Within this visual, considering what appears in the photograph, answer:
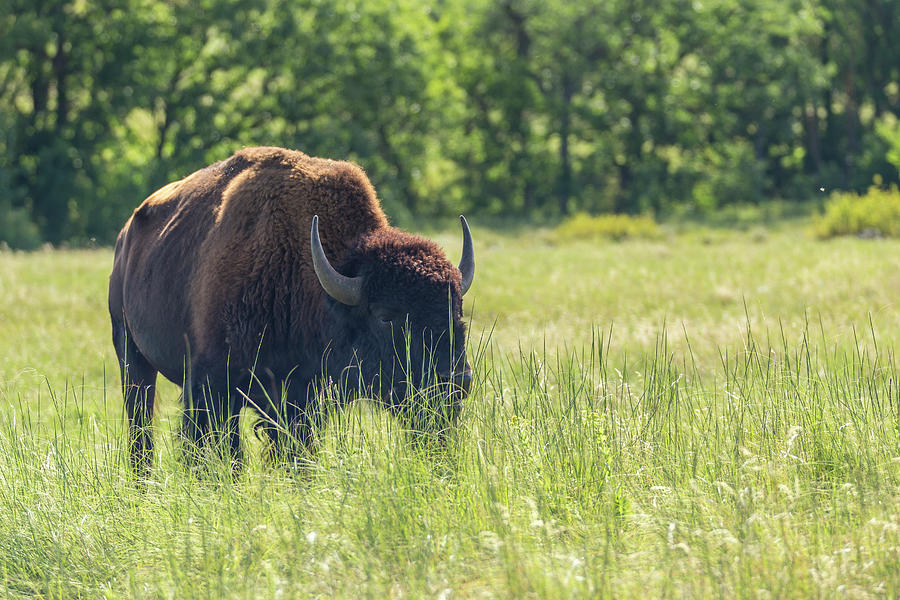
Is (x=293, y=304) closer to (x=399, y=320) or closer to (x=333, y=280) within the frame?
(x=333, y=280)

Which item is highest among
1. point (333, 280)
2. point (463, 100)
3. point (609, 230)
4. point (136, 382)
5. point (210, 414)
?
point (463, 100)

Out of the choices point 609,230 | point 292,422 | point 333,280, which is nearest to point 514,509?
point 333,280

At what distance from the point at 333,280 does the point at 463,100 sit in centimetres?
3660

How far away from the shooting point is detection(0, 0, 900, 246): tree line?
30.4 meters

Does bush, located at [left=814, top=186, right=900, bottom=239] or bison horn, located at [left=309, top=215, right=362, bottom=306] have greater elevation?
bison horn, located at [left=309, top=215, right=362, bottom=306]

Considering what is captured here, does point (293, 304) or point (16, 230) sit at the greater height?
point (293, 304)

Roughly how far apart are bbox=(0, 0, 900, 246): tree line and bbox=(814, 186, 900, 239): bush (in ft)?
18.0

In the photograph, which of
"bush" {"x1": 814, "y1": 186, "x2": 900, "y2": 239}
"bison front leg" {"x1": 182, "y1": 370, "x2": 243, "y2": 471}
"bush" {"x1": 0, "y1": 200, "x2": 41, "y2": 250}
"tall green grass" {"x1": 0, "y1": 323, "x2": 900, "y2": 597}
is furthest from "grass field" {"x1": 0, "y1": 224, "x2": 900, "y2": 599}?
"bush" {"x1": 0, "y1": 200, "x2": 41, "y2": 250}

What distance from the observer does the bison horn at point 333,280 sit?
19.4 ft

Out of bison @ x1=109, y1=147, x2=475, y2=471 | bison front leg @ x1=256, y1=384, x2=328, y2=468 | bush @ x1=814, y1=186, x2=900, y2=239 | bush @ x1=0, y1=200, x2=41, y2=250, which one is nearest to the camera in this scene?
bison @ x1=109, y1=147, x2=475, y2=471

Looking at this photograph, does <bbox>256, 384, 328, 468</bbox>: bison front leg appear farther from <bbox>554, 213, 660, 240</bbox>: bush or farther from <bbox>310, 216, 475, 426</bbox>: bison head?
<bbox>554, 213, 660, 240</bbox>: bush

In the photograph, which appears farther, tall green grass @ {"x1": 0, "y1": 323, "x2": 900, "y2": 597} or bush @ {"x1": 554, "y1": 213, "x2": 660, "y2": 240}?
bush @ {"x1": 554, "y1": 213, "x2": 660, "y2": 240}

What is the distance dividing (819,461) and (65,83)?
2959 centimetres

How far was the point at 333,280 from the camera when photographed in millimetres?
5930
